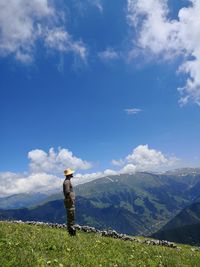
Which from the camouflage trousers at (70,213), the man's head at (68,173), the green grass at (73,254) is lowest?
the green grass at (73,254)

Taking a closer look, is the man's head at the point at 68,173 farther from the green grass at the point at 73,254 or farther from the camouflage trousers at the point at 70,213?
the green grass at the point at 73,254

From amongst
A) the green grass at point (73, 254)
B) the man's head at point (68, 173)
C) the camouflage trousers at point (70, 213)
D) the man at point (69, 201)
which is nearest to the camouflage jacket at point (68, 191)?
the man at point (69, 201)

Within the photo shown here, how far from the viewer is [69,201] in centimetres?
2617

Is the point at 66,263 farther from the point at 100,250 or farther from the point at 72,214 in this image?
the point at 72,214

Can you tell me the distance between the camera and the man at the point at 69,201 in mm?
25609

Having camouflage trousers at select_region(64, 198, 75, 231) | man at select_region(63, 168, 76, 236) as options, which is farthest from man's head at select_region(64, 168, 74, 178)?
camouflage trousers at select_region(64, 198, 75, 231)

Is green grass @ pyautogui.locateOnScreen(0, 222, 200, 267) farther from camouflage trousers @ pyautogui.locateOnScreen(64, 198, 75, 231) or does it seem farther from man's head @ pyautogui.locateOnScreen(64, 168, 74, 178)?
man's head @ pyautogui.locateOnScreen(64, 168, 74, 178)

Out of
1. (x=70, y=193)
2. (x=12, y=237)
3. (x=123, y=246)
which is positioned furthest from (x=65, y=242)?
(x=70, y=193)

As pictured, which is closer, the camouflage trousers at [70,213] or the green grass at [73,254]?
the green grass at [73,254]

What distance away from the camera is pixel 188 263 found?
2216 cm

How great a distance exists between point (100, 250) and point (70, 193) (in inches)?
258

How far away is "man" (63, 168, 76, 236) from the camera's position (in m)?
25.6

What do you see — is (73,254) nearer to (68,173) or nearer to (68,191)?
(68,191)

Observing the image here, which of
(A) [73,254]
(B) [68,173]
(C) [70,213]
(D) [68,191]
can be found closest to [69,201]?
(D) [68,191]
